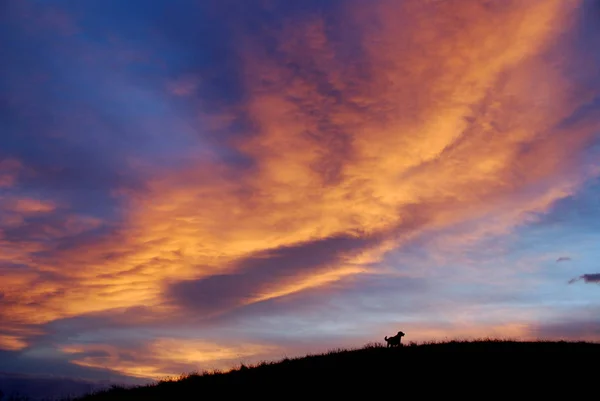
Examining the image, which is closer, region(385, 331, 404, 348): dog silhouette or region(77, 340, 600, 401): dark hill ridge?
region(77, 340, 600, 401): dark hill ridge

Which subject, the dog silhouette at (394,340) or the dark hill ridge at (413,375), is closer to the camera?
the dark hill ridge at (413,375)

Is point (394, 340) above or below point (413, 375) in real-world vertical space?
above

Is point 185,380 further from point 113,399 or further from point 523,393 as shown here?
point 523,393

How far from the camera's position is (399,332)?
31844 mm

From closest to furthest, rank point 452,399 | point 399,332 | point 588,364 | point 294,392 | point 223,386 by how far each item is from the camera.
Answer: point 452,399 < point 294,392 < point 588,364 < point 223,386 < point 399,332

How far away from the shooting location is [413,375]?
69.4ft

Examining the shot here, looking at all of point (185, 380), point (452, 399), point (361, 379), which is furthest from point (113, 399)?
point (452, 399)

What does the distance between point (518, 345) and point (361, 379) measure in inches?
426

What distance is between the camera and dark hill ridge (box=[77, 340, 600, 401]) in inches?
755

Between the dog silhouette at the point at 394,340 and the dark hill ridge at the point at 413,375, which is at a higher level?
the dog silhouette at the point at 394,340

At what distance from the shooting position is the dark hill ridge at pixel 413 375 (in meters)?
19.2

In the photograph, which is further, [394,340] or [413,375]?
[394,340]

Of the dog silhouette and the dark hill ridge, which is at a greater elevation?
the dog silhouette

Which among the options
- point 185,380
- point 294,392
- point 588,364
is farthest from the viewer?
point 185,380
